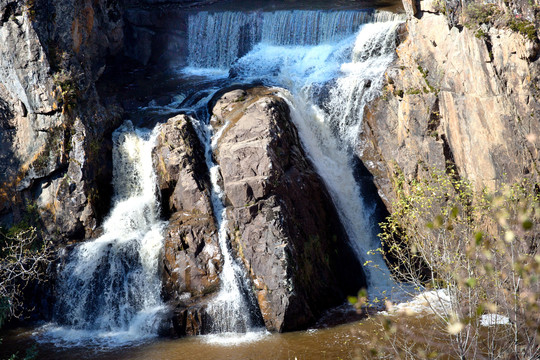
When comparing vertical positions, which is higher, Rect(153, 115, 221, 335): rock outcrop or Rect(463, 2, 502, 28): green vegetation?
Rect(463, 2, 502, 28): green vegetation

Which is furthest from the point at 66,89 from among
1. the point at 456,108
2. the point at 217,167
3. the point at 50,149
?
the point at 456,108

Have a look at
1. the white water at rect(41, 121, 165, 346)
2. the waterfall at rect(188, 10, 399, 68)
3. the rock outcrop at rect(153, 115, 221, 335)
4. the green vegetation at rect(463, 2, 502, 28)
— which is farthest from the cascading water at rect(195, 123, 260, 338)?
the waterfall at rect(188, 10, 399, 68)

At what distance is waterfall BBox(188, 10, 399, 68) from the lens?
2147cm

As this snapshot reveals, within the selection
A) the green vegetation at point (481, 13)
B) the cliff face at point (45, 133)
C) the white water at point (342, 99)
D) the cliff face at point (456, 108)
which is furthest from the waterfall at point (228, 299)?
the green vegetation at point (481, 13)

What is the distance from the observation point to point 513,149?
529 inches

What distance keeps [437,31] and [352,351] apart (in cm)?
949

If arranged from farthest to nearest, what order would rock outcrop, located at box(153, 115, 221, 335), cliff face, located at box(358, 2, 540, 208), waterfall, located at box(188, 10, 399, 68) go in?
waterfall, located at box(188, 10, 399, 68), rock outcrop, located at box(153, 115, 221, 335), cliff face, located at box(358, 2, 540, 208)

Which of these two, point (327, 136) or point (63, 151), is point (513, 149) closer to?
point (327, 136)

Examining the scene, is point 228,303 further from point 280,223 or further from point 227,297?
point 280,223

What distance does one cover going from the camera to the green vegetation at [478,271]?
599cm

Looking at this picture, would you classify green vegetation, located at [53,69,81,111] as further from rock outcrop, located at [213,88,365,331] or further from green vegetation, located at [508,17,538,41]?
green vegetation, located at [508,17,538,41]

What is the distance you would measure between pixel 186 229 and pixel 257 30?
485 inches

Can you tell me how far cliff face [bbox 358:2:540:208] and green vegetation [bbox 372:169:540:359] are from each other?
0.61m

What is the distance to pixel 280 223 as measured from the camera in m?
14.4
